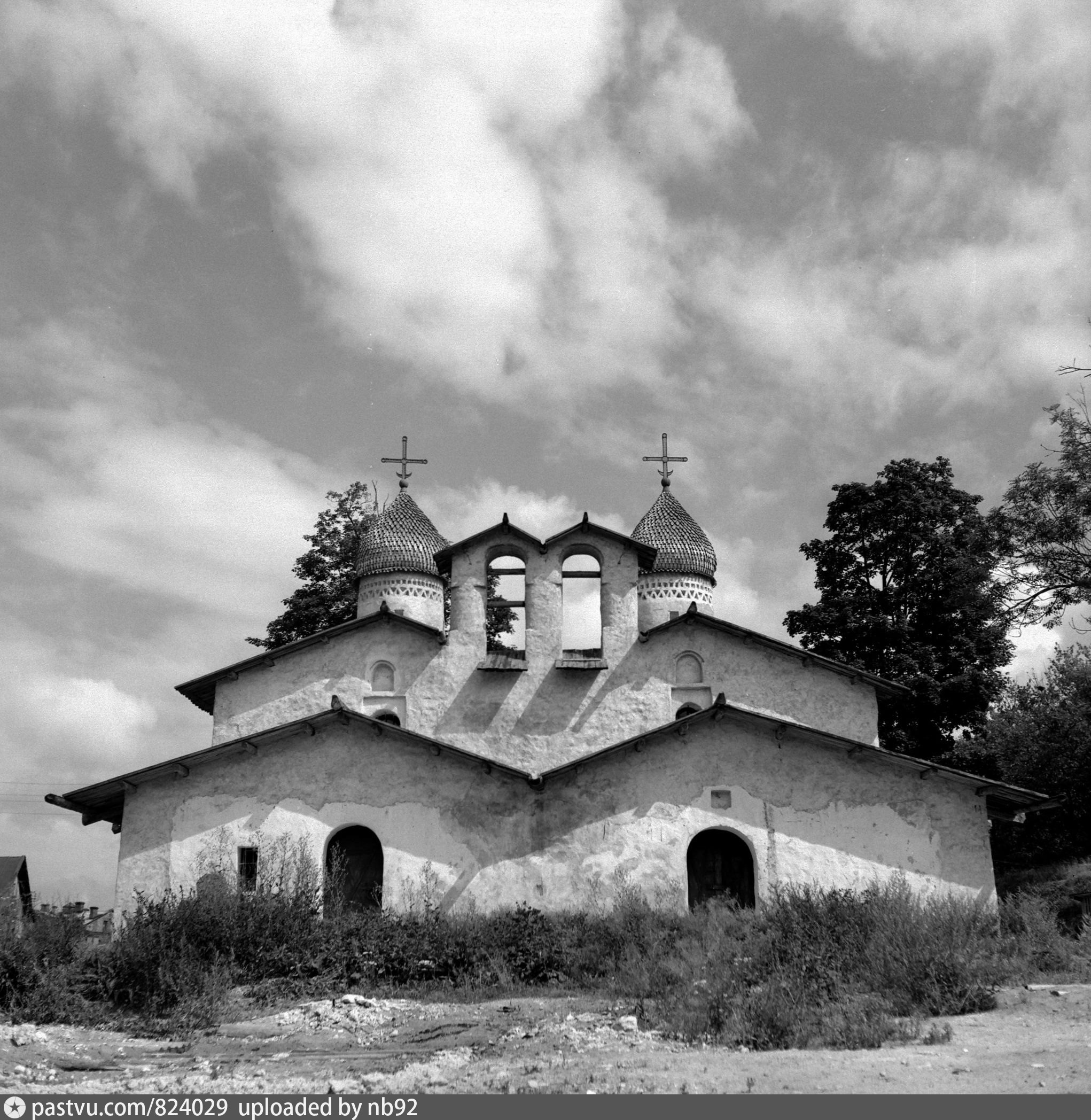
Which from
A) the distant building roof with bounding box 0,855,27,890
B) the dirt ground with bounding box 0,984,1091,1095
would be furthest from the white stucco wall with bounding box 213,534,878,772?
the distant building roof with bounding box 0,855,27,890

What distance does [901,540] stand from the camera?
3441cm

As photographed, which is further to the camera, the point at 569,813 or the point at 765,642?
the point at 765,642

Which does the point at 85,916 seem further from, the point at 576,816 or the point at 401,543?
the point at 401,543

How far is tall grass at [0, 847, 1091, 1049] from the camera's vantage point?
12656 millimetres

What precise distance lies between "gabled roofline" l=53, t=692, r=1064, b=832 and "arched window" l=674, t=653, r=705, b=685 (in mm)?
3471

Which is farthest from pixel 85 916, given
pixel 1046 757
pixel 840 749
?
pixel 1046 757

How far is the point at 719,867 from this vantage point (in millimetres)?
19656

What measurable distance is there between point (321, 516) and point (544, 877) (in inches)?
788

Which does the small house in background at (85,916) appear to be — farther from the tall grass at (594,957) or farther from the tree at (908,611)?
the tree at (908,611)

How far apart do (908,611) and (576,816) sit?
17.9 m

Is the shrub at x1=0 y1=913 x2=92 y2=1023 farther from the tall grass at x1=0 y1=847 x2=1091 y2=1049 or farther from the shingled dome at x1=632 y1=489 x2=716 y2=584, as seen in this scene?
the shingled dome at x1=632 y1=489 x2=716 y2=584

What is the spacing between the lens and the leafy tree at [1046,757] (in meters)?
30.8

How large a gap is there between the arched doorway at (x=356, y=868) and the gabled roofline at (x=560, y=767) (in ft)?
5.83

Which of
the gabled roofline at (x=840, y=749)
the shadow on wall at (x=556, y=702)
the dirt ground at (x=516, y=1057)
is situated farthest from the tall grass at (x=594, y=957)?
the shadow on wall at (x=556, y=702)
